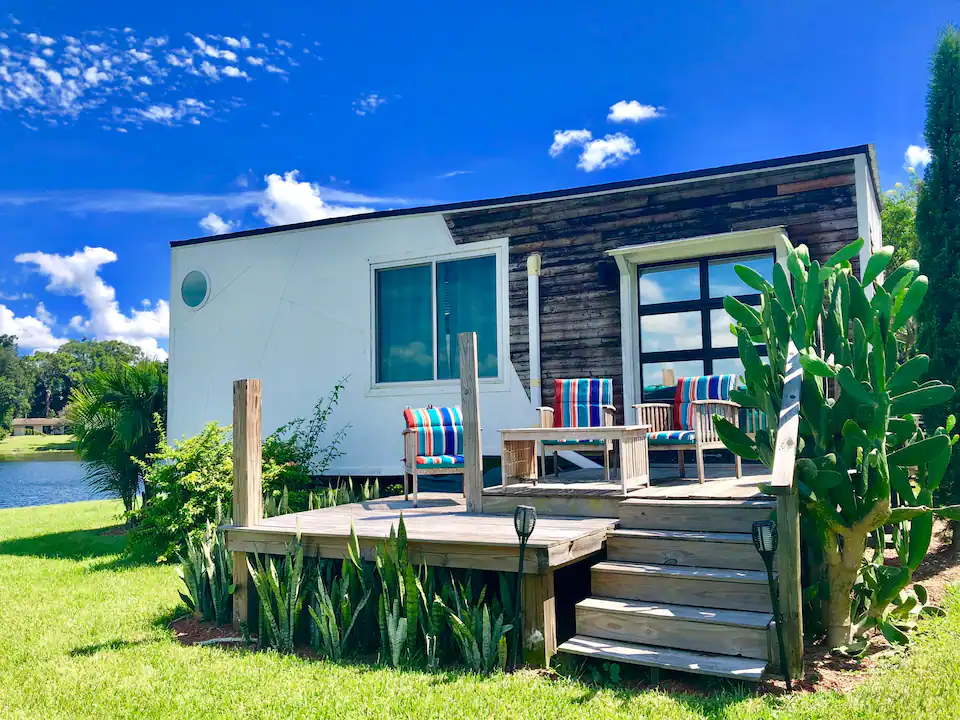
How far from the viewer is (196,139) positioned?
15617 mm

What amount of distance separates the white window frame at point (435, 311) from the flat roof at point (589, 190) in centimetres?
44

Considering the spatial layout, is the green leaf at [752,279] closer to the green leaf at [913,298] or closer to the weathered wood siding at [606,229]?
the green leaf at [913,298]

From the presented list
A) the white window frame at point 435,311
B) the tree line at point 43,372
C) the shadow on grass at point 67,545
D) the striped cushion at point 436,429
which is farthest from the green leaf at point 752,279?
the tree line at point 43,372

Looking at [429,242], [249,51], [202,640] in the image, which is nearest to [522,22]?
[429,242]

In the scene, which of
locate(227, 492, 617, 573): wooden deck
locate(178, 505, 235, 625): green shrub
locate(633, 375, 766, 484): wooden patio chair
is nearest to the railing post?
locate(227, 492, 617, 573): wooden deck

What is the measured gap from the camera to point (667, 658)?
3.45 m

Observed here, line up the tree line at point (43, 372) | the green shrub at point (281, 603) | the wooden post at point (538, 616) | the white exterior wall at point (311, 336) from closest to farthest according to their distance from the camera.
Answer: the wooden post at point (538, 616) → the green shrub at point (281, 603) → the white exterior wall at point (311, 336) → the tree line at point (43, 372)

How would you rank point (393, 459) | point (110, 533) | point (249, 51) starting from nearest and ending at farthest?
point (393, 459), point (110, 533), point (249, 51)

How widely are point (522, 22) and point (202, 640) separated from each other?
7512mm

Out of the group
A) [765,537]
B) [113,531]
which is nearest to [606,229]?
[765,537]

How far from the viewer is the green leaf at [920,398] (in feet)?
11.4

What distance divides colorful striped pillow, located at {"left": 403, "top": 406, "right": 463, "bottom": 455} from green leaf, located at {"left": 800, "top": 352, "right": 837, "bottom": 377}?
3.29 meters

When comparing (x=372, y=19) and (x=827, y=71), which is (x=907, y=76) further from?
(x=372, y=19)

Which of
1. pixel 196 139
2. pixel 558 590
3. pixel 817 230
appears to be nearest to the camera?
A: pixel 558 590
